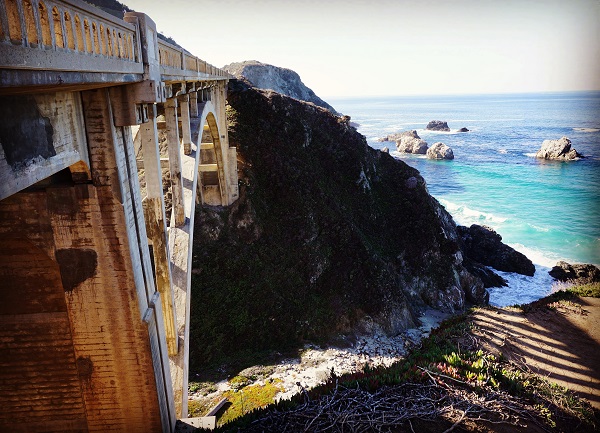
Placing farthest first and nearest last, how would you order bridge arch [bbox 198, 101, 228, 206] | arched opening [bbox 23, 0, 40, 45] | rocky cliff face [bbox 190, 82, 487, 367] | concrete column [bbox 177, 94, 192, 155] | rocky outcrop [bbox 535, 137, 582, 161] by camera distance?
rocky outcrop [bbox 535, 137, 582, 161]
bridge arch [bbox 198, 101, 228, 206]
rocky cliff face [bbox 190, 82, 487, 367]
concrete column [bbox 177, 94, 192, 155]
arched opening [bbox 23, 0, 40, 45]

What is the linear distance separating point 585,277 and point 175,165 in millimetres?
33469

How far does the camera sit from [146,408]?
6.52m

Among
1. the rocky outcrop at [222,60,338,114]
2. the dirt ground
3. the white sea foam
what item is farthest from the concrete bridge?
the rocky outcrop at [222,60,338,114]

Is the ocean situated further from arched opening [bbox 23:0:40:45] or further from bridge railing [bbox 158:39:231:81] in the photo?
arched opening [bbox 23:0:40:45]

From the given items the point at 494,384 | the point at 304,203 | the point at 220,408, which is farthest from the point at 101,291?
the point at 304,203

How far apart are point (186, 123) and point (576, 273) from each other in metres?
32.8

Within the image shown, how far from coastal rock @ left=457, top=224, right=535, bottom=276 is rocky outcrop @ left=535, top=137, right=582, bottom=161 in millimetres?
38941

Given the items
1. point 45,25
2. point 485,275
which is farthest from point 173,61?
point 485,275

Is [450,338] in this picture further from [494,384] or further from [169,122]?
[169,122]

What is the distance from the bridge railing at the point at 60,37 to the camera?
2.57 m

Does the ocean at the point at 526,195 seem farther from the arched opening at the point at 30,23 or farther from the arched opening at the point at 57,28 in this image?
the arched opening at the point at 30,23

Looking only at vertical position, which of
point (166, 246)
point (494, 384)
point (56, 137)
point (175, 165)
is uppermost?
point (56, 137)

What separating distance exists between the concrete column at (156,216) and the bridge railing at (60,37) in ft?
8.46

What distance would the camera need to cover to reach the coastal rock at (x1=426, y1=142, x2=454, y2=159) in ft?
218
